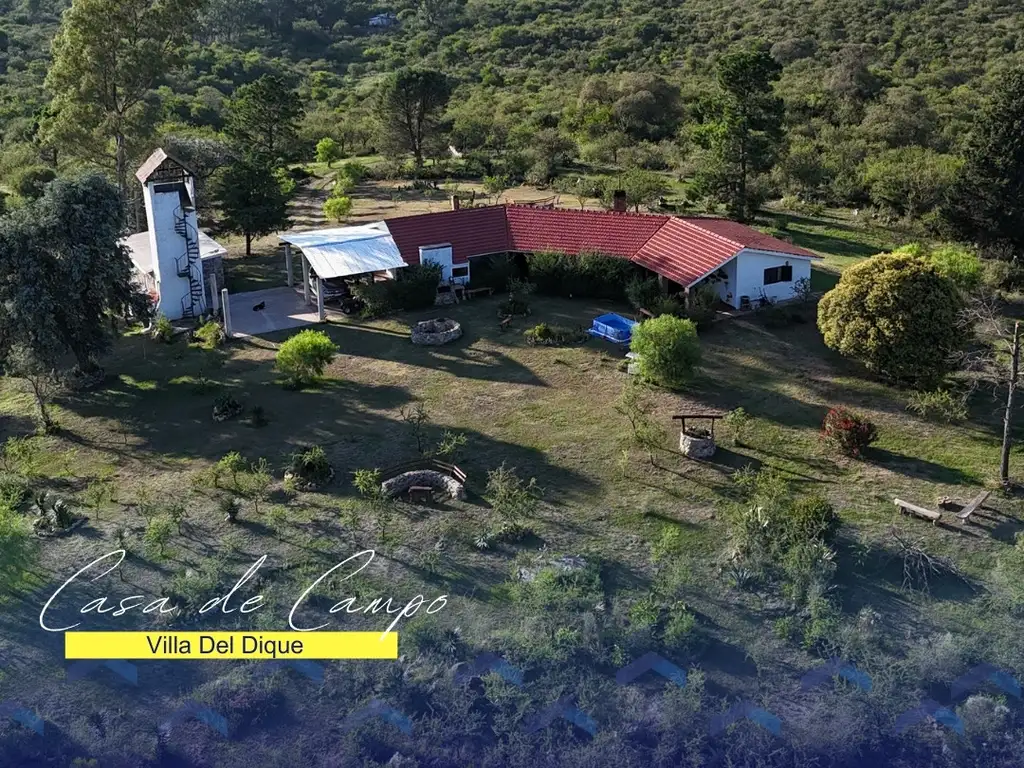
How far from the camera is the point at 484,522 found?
23.8 meters

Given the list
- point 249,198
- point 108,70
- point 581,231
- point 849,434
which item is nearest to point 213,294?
point 249,198

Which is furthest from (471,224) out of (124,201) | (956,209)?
(956,209)

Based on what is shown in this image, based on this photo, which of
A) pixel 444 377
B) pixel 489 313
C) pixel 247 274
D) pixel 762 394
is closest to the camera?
pixel 762 394

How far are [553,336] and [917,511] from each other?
1495 cm

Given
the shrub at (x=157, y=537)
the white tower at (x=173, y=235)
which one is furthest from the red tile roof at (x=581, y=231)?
the shrub at (x=157, y=537)

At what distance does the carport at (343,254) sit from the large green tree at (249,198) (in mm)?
3777

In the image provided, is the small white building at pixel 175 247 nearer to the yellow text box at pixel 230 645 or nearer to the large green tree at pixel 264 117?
the yellow text box at pixel 230 645

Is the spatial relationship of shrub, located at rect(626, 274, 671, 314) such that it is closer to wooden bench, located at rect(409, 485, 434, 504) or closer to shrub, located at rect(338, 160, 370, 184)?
wooden bench, located at rect(409, 485, 434, 504)

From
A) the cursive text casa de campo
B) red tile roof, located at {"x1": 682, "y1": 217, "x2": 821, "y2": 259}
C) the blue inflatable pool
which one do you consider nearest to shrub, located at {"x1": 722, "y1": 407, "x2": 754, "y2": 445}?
the blue inflatable pool

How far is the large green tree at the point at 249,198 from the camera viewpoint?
43.6 meters

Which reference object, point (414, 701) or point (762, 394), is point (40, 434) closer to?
point (414, 701)

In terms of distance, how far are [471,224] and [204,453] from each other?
58.2ft

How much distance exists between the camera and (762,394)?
30.7 meters

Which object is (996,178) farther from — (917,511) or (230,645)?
(230,645)
